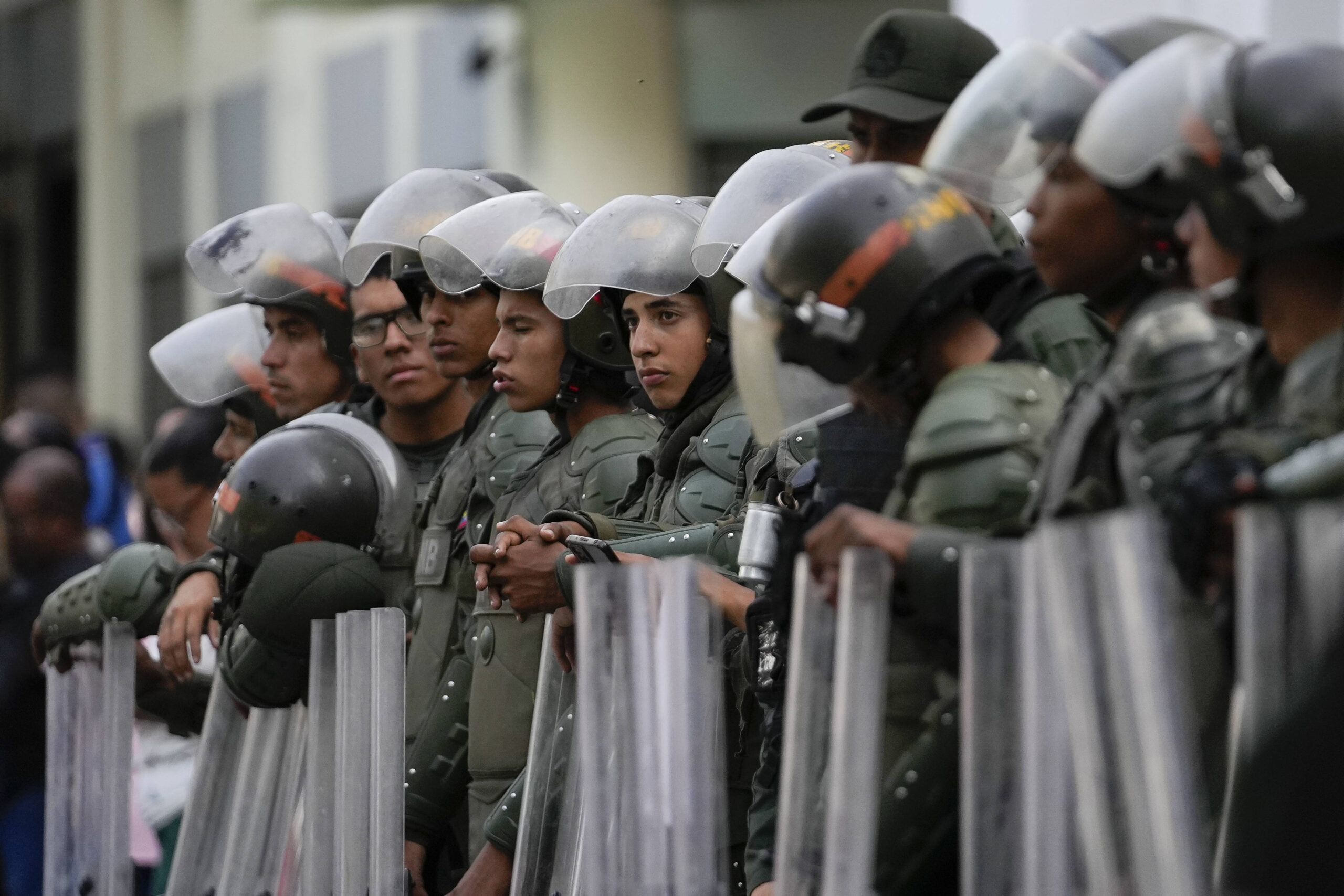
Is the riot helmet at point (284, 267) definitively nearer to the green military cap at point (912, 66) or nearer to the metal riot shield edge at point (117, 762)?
the metal riot shield edge at point (117, 762)

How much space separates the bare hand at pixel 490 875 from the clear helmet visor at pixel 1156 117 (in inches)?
92.0

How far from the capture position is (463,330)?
585 centimetres

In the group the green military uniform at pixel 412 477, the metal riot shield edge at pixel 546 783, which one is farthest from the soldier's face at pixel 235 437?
the metal riot shield edge at pixel 546 783

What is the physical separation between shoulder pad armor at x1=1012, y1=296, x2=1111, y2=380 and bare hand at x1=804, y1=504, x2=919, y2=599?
1.91ft

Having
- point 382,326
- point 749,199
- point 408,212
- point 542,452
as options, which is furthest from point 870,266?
point 382,326

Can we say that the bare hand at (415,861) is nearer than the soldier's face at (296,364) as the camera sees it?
Yes

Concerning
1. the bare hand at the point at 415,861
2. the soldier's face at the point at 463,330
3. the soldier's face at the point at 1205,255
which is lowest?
the bare hand at the point at 415,861

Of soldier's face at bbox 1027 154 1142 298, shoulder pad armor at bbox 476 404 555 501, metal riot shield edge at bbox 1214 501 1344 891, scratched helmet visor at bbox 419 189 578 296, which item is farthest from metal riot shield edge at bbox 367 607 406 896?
metal riot shield edge at bbox 1214 501 1344 891

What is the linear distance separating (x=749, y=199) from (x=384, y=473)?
4.37 ft

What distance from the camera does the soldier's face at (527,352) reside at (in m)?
5.41

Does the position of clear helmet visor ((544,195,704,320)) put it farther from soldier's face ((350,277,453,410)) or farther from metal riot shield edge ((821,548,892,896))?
metal riot shield edge ((821,548,892,896))

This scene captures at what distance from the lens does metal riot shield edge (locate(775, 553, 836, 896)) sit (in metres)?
3.59

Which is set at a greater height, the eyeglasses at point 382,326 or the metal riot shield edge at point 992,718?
the metal riot shield edge at point 992,718

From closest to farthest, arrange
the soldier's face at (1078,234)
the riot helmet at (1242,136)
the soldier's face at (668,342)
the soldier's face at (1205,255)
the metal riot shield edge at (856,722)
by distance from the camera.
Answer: the riot helmet at (1242,136)
the soldier's face at (1205,255)
the metal riot shield edge at (856,722)
the soldier's face at (1078,234)
the soldier's face at (668,342)
